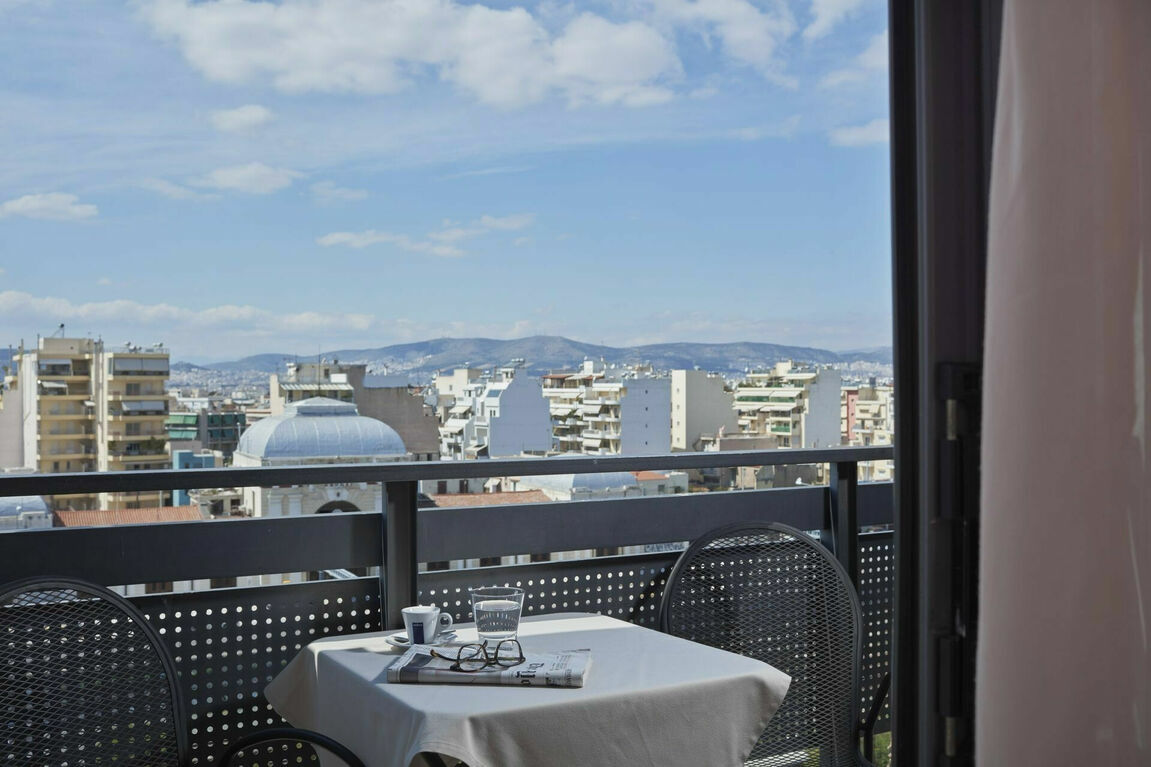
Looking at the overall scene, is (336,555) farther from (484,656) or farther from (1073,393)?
(1073,393)

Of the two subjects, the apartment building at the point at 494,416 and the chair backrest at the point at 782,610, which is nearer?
the chair backrest at the point at 782,610

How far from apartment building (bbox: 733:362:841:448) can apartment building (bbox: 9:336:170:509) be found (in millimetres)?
8595

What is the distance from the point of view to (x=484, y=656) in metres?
1.72

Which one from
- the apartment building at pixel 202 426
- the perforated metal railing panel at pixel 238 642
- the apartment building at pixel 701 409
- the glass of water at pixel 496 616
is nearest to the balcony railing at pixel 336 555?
the perforated metal railing panel at pixel 238 642

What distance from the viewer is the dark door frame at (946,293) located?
0.77m

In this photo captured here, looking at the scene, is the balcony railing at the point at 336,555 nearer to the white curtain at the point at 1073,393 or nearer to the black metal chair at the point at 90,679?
the black metal chair at the point at 90,679

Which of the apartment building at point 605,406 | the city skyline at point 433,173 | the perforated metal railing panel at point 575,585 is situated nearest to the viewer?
the perforated metal railing panel at point 575,585

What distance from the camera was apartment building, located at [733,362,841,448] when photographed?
27.7ft

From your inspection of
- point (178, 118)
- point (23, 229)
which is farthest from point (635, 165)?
point (23, 229)

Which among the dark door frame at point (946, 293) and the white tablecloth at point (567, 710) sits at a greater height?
the dark door frame at point (946, 293)

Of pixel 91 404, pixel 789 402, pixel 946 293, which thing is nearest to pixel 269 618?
pixel 946 293

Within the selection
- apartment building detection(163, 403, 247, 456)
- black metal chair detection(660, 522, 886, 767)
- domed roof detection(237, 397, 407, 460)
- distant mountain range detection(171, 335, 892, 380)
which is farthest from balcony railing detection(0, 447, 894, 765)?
apartment building detection(163, 403, 247, 456)

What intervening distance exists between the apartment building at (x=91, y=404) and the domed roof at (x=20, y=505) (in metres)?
13.2

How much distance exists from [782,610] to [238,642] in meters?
1.27
